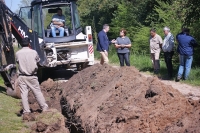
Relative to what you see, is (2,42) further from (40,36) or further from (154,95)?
(154,95)

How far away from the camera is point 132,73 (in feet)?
30.6

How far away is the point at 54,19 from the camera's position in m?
14.6

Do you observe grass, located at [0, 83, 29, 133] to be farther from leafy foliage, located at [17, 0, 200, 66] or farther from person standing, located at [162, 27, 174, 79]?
leafy foliage, located at [17, 0, 200, 66]

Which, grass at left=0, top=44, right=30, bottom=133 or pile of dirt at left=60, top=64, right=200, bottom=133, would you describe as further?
grass at left=0, top=44, right=30, bottom=133

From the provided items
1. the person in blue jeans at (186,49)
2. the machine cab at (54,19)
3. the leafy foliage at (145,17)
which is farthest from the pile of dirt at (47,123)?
the leafy foliage at (145,17)

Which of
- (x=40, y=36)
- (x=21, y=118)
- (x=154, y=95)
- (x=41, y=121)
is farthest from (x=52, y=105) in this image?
(x=154, y=95)

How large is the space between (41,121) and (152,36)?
751cm

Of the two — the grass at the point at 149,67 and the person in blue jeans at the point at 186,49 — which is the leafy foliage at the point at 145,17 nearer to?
the grass at the point at 149,67

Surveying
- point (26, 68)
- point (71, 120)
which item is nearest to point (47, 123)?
point (71, 120)

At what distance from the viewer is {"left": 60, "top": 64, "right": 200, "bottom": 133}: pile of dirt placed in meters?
6.19

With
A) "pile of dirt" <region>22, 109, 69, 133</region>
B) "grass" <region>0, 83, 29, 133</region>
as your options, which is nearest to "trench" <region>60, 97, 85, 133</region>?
"pile of dirt" <region>22, 109, 69, 133</region>

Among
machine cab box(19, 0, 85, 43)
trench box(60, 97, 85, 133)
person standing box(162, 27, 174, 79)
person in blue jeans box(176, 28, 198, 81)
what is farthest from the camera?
machine cab box(19, 0, 85, 43)

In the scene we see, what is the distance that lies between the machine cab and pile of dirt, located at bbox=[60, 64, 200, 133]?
5091 mm

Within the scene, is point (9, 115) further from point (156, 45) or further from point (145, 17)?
point (145, 17)
